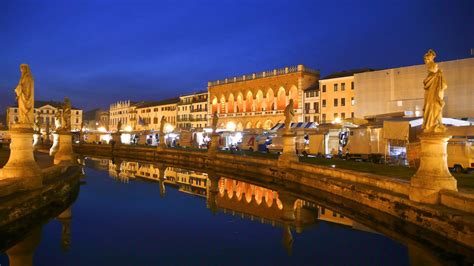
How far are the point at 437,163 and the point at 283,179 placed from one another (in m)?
11.6

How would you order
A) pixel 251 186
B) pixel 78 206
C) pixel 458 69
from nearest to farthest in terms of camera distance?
1. pixel 78 206
2. pixel 251 186
3. pixel 458 69

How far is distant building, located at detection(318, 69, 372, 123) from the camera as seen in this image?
52.2 m

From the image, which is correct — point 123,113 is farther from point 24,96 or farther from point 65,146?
point 24,96

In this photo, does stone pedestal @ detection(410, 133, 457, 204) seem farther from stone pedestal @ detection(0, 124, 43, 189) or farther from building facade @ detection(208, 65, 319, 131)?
building facade @ detection(208, 65, 319, 131)

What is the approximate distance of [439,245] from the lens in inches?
344

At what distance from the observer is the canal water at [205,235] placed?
8.59 m

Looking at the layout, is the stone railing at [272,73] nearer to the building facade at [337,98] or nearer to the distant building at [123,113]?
the building facade at [337,98]

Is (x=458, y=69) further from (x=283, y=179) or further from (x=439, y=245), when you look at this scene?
(x=439, y=245)

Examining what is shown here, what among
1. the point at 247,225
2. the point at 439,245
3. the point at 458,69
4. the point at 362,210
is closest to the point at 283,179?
the point at 362,210

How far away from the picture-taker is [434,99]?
10664 millimetres

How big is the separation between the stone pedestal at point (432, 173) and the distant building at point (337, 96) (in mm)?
41343

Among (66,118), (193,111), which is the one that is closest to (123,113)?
(193,111)

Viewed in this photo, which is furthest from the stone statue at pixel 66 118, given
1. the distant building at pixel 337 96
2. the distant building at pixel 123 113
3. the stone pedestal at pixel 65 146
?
the distant building at pixel 123 113

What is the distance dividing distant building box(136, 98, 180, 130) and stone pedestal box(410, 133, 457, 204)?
263 ft
